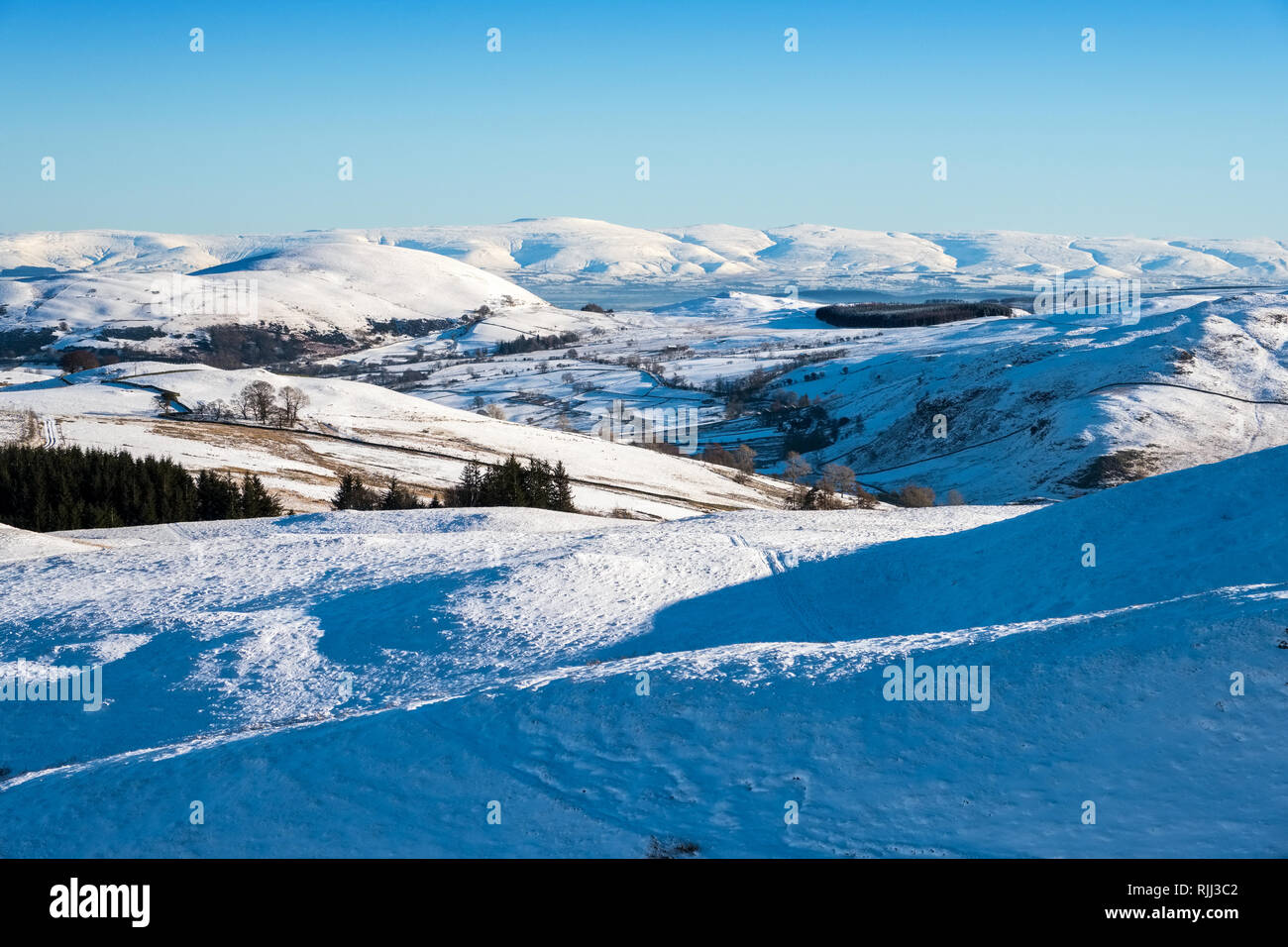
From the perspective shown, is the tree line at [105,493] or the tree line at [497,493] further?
the tree line at [497,493]

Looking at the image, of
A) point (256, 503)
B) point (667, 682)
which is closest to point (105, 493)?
point (256, 503)

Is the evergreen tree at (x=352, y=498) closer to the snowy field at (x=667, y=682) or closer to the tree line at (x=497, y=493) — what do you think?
the tree line at (x=497, y=493)

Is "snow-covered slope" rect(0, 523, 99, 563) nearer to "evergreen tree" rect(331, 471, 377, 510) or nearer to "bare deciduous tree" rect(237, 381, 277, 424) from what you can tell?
"evergreen tree" rect(331, 471, 377, 510)

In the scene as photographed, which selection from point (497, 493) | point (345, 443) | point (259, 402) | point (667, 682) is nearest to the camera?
point (667, 682)

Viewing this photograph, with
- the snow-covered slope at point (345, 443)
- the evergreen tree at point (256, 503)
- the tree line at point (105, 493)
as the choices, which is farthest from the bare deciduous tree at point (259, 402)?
the evergreen tree at point (256, 503)

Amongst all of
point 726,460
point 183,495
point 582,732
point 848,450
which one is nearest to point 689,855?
point 582,732

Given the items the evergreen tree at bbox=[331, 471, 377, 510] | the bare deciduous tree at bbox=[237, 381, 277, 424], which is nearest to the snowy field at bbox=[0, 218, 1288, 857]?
the evergreen tree at bbox=[331, 471, 377, 510]

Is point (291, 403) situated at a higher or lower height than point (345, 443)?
higher

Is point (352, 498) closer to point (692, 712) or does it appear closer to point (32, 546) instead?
point (32, 546)
